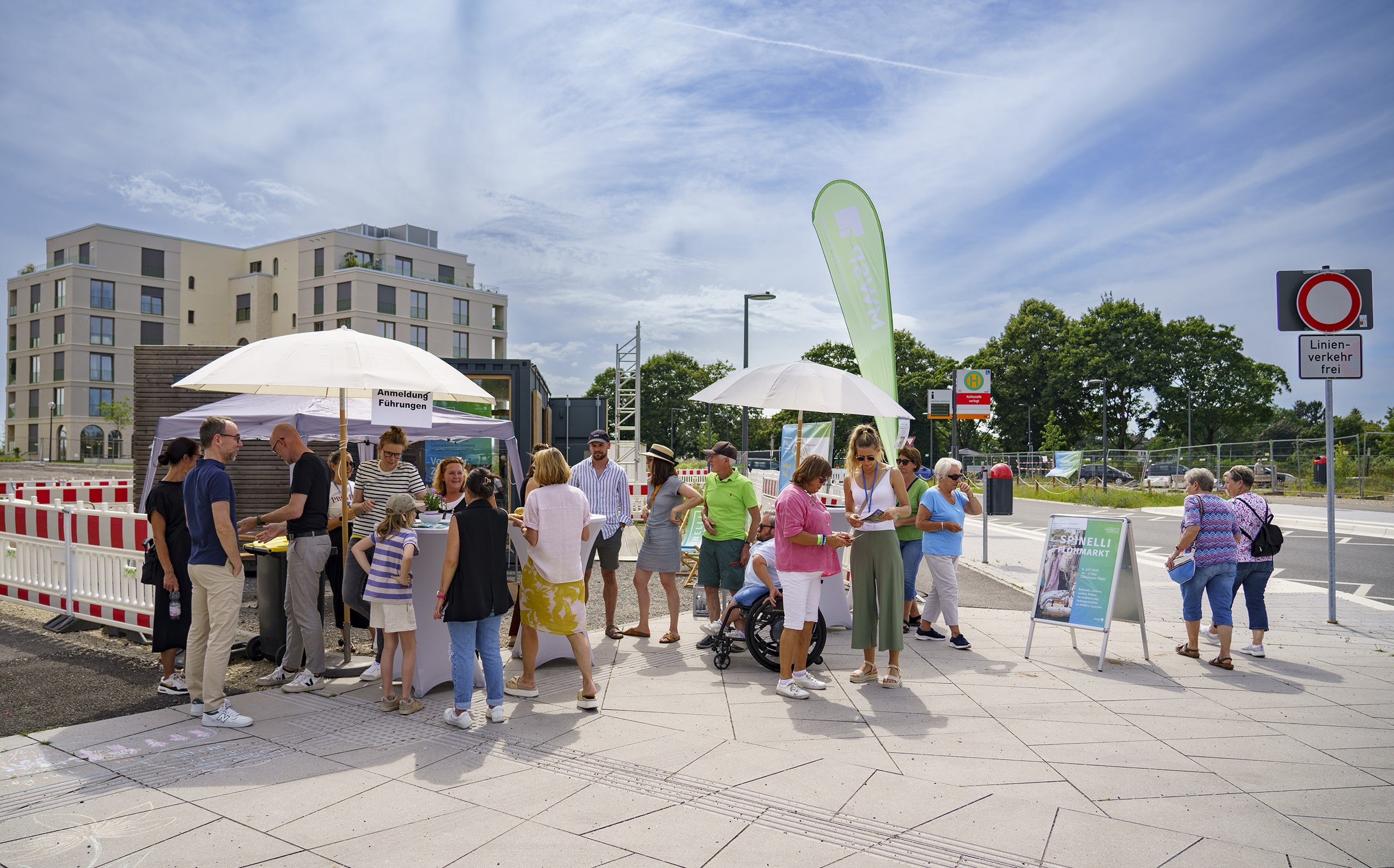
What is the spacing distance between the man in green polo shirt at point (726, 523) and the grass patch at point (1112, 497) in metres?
23.8

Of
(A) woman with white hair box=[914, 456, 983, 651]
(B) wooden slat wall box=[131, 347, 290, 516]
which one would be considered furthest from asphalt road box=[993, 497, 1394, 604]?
(B) wooden slat wall box=[131, 347, 290, 516]

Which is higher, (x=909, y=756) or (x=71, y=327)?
(x=71, y=327)

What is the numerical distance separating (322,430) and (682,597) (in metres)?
4.84

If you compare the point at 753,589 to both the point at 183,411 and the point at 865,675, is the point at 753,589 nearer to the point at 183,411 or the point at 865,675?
the point at 865,675

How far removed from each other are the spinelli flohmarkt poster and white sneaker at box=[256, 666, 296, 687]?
594 centimetres

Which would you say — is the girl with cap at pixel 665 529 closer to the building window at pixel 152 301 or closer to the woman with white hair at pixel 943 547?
the woman with white hair at pixel 943 547

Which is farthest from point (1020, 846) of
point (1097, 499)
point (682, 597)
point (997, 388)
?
point (997, 388)

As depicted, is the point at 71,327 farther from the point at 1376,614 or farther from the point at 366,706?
the point at 1376,614

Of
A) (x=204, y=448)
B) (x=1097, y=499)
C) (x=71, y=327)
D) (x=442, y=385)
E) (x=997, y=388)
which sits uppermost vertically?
(x=71, y=327)

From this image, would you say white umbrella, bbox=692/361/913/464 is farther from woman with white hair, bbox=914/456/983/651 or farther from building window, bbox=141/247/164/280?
building window, bbox=141/247/164/280

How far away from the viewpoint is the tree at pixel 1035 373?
58.0 meters

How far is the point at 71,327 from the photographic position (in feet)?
207

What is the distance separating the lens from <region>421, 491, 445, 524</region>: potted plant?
6766 mm

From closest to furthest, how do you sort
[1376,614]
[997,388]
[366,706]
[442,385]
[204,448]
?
[204,448] → [366,706] → [442,385] → [1376,614] → [997,388]
